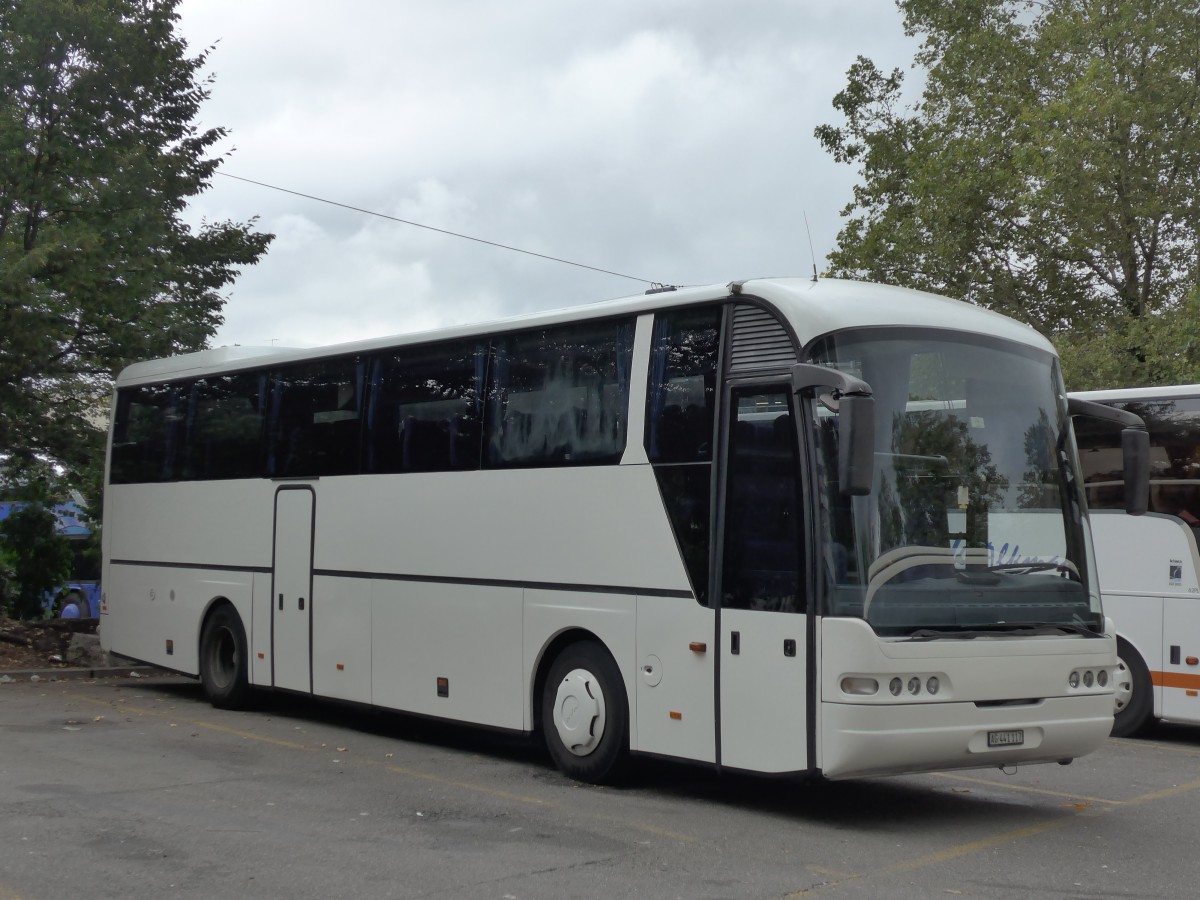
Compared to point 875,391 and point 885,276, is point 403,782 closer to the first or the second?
point 875,391

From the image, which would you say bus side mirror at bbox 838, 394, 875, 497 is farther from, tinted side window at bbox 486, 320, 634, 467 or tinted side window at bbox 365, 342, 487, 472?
tinted side window at bbox 365, 342, 487, 472

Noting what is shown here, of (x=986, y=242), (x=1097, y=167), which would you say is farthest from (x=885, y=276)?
(x=1097, y=167)

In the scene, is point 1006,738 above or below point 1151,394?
below

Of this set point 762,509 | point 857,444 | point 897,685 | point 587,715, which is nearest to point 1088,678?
point 897,685

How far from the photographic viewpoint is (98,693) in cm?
1636

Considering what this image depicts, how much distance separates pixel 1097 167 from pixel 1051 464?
17.4 metres

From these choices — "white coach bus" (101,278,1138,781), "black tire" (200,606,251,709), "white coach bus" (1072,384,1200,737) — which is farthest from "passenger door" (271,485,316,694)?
"white coach bus" (1072,384,1200,737)

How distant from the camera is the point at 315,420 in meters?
13.6

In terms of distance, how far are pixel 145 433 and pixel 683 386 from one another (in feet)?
29.6

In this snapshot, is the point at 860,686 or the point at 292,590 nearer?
the point at 860,686

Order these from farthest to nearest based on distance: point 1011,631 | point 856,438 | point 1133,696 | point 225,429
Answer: point 225,429, point 1133,696, point 1011,631, point 856,438

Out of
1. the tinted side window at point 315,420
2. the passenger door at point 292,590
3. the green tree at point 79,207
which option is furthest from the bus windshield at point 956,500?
the green tree at point 79,207

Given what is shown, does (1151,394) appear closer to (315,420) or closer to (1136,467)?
(1136,467)

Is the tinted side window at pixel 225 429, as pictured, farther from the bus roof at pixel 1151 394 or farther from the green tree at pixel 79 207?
the bus roof at pixel 1151 394
